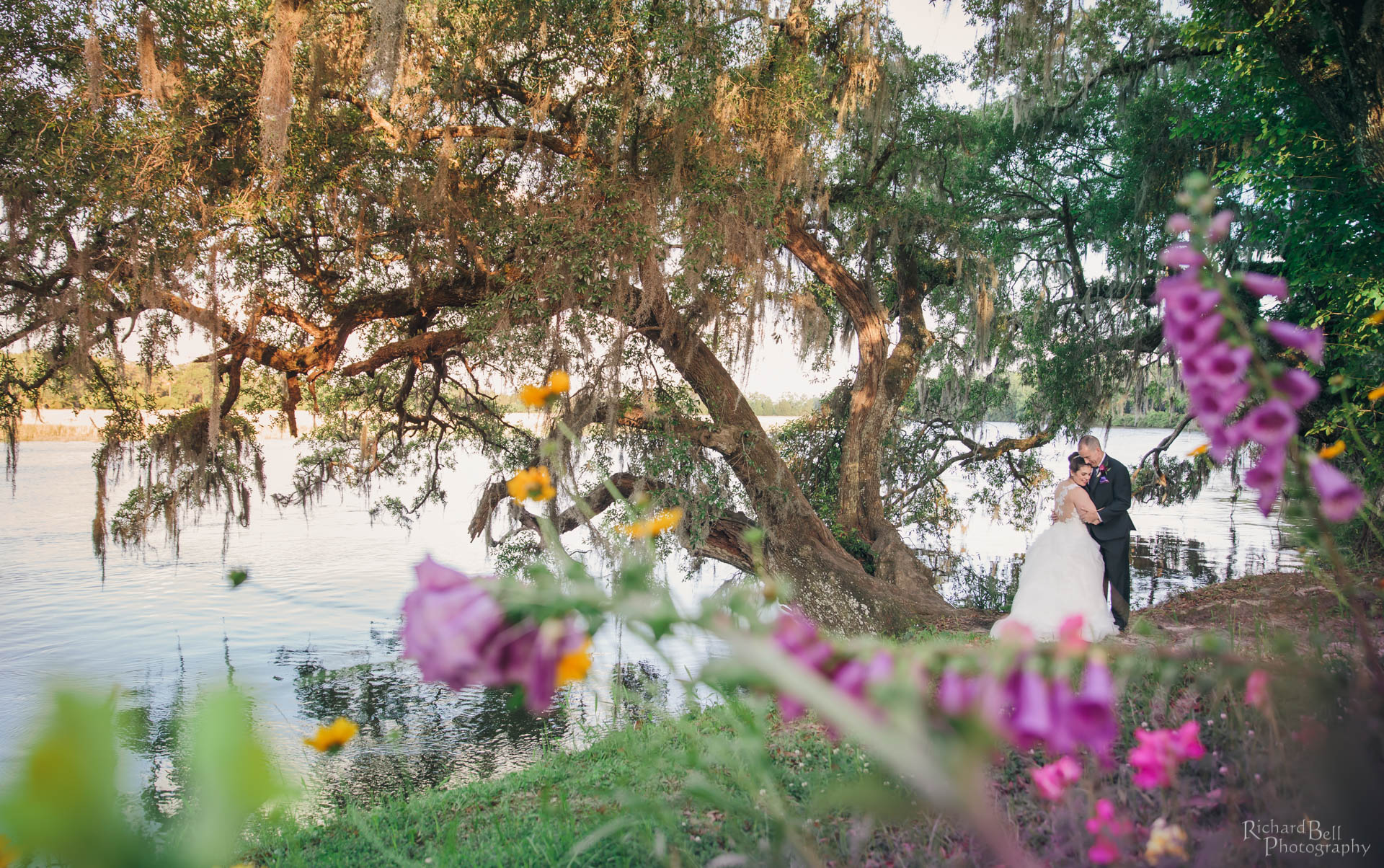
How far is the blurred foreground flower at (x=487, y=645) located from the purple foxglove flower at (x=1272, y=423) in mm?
1042

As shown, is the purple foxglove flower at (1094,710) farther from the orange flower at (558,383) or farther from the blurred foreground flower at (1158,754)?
the orange flower at (558,383)

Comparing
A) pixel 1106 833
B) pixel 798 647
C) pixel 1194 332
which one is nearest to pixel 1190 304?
pixel 1194 332

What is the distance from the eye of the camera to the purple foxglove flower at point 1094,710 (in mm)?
775

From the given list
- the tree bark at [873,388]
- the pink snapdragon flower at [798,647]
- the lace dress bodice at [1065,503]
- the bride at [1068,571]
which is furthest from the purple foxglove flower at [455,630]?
the tree bark at [873,388]

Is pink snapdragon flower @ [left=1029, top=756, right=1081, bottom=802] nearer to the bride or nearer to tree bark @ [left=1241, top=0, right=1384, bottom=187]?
the bride

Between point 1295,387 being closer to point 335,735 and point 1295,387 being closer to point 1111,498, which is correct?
point 335,735

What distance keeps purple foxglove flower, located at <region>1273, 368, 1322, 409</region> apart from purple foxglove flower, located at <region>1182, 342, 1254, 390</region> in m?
0.05

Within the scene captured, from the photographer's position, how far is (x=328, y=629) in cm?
1328

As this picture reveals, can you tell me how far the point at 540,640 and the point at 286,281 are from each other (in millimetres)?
9255

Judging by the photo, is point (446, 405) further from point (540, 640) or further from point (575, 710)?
point (540, 640)

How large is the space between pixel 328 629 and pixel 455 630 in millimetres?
14201

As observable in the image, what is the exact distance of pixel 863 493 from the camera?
10.1m

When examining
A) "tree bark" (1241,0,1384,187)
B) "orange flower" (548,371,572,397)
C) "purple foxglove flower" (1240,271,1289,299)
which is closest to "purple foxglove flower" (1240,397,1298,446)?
"purple foxglove flower" (1240,271,1289,299)

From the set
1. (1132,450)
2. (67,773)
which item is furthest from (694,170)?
(1132,450)
